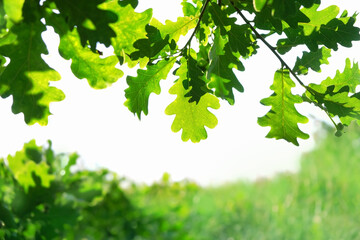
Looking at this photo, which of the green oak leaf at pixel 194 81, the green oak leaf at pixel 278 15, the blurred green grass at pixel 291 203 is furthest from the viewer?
A: the blurred green grass at pixel 291 203

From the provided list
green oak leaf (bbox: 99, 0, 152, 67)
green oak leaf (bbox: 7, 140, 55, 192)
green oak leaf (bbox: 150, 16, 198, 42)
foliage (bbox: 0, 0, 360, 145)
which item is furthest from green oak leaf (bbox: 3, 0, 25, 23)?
green oak leaf (bbox: 7, 140, 55, 192)

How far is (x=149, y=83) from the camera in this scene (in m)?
1.22

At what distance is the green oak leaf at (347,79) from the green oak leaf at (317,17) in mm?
153

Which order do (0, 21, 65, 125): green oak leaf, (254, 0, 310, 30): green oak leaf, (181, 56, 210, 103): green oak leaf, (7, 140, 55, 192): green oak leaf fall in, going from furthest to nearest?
(7, 140, 55, 192): green oak leaf → (181, 56, 210, 103): green oak leaf → (0, 21, 65, 125): green oak leaf → (254, 0, 310, 30): green oak leaf

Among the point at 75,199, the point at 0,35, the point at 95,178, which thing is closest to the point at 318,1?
the point at 0,35

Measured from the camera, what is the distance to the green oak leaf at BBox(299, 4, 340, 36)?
117cm

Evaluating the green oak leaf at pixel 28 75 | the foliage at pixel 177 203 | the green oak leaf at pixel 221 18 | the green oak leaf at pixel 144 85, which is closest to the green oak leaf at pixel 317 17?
the green oak leaf at pixel 221 18

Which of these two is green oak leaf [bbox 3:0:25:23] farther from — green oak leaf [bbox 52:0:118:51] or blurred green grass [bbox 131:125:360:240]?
blurred green grass [bbox 131:125:360:240]

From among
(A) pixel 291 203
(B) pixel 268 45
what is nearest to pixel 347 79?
(B) pixel 268 45

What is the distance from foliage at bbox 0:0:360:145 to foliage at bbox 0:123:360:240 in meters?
0.78

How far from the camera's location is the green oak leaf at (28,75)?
1.03 m

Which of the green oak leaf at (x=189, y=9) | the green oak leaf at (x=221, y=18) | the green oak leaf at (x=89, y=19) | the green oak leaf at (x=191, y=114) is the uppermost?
the green oak leaf at (x=189, y=9)

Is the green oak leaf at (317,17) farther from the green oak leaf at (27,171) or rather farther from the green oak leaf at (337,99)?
the green oak leaf at (27,171)

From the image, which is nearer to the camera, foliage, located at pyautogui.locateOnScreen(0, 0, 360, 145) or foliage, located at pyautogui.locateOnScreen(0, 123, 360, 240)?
foliage, located at pyautogui.locateOnScreen(0, 0, 360, 145)
